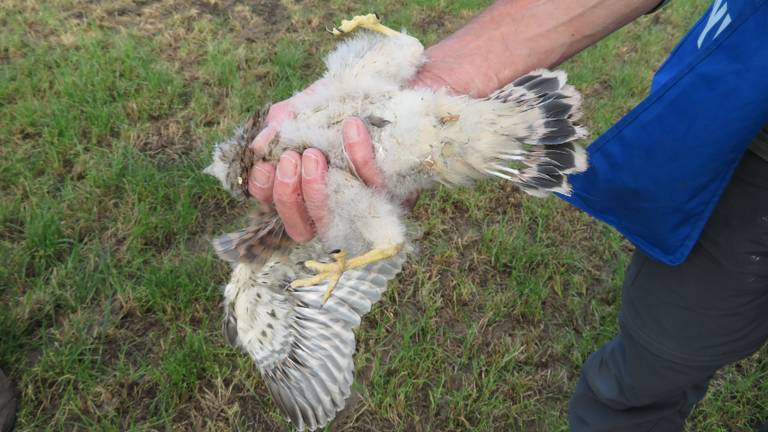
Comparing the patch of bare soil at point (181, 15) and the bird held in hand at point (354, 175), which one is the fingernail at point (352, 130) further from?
the patch of bare soil at point (181, 15)

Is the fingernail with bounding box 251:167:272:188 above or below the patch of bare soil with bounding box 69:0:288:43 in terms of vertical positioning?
above

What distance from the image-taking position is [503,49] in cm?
200

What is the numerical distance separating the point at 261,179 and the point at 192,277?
1516mm

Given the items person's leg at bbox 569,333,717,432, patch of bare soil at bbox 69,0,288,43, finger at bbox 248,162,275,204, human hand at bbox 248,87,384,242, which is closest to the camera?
human hand at bbox 248,87,384,242

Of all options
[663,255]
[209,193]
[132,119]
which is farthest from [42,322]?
[663,255]

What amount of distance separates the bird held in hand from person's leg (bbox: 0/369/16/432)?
117cm

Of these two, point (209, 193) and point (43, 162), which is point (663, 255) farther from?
point (43, 162)

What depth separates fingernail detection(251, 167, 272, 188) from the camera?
1.81 metres

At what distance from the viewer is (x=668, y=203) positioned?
6.07 ft

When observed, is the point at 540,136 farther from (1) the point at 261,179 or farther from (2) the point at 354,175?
(1) the point at 261,179

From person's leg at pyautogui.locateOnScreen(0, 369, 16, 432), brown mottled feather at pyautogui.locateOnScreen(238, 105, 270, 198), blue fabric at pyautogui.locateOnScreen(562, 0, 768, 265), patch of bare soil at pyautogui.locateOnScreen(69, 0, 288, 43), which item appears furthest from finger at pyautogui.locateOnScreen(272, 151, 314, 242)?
patch of bare soil at pyautogui.locateOnScreen(69, 0, 288, 43)

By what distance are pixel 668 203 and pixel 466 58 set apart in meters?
0.84

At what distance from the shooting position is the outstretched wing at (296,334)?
6.91ft

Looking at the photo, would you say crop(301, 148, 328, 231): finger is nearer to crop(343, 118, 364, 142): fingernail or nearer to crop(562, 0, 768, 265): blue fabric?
crop(343, 118, 364, 142): fingernail
